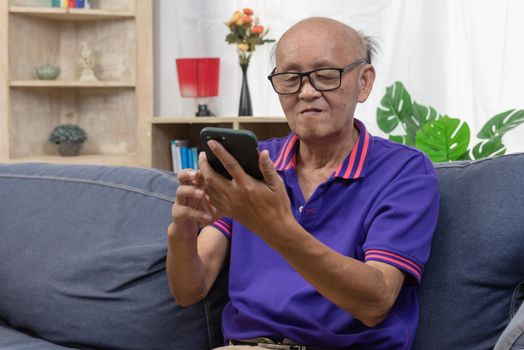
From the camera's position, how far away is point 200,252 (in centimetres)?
147

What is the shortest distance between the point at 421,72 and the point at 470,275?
6.26 ft

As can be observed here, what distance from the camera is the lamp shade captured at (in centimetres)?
333

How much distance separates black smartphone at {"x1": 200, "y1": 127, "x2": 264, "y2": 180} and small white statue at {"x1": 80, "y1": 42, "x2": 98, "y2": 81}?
2638mm

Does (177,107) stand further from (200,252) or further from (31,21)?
(200,252)

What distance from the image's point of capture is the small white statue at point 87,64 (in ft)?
11.9

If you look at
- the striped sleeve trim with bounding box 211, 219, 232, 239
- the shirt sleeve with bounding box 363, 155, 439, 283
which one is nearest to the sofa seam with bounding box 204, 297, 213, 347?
the striped sleeve trim with bounding box 211, 219, 232, 239

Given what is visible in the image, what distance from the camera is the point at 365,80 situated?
1.46 m

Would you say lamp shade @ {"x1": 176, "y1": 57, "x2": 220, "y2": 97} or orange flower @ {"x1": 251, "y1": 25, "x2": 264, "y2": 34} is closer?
orange flower @ {"x1": 251, "y1": 25, "x2": 264, "y2": 34}

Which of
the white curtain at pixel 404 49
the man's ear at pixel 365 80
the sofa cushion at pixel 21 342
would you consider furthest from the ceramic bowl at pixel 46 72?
the man's ear at pixel 365 80

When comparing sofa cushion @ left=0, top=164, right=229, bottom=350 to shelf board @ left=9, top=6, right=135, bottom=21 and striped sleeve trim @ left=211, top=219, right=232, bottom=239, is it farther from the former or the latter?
shelf board @ left=9, top=6, right=135, bottom=21

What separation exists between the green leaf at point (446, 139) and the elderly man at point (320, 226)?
935mm

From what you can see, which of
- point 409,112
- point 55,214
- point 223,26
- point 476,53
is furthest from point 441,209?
point 223,26

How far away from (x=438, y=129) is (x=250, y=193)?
141cm

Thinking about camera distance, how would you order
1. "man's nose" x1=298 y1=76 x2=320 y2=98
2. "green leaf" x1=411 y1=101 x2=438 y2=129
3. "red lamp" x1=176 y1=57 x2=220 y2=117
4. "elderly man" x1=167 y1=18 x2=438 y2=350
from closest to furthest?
"elderly man" x1=167 y1=18 x2=438 y2=350 → "man's nose" x1=298 y1=76 x2=320 y2=98 → "green leaf" x1=411 y1=101 x2=438 y2=129 → "red lamp" x1=176 y1=57 x2=220 y2=117
